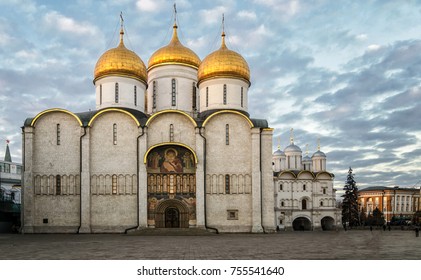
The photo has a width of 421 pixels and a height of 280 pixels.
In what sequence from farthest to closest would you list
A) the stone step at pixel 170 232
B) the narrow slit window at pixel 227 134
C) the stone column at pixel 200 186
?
the narrow slit window at pixel 227 134, the stone column at pixel 200 186, the stone step at pixel 170 232

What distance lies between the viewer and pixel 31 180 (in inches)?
1062

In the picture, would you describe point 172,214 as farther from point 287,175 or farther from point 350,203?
point 350,203

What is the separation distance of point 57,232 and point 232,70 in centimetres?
1554

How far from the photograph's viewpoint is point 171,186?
90.6 ft

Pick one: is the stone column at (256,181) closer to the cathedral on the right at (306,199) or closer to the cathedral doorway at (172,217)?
the cathedral doorway at (172,217)

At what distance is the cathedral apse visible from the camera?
27406mm

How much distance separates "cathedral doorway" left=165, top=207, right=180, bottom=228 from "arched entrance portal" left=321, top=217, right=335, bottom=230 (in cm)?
2206

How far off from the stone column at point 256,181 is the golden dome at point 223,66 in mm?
4836

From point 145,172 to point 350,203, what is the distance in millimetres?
34123

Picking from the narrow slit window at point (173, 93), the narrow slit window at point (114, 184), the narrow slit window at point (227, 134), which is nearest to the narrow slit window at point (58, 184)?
the narrow slit window at point (114, 184)

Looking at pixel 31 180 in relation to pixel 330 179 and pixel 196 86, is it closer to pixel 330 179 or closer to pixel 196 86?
pixel 196 86

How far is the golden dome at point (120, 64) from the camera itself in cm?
3012

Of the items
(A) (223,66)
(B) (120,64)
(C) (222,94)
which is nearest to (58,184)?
(B) (120,64)
